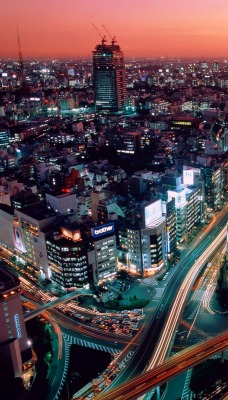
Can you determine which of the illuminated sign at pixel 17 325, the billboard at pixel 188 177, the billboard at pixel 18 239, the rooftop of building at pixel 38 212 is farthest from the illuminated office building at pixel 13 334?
the billboard at pixel 188 177

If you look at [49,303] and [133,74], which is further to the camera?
[133,74]

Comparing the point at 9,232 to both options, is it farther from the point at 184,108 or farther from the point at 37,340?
the point at 184,108

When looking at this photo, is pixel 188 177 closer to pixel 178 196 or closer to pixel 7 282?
pixel 178 196

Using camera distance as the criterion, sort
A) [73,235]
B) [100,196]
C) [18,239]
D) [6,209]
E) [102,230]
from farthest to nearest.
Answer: [100,196] < [6,209] < [18,239] < [102,230] < [73,235]

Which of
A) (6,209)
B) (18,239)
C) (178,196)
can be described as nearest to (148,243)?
(178,196)

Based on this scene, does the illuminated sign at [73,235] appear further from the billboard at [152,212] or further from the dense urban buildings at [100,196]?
the billboard at [152,212]

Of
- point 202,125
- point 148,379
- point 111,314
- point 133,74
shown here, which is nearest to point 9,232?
point 111,314
